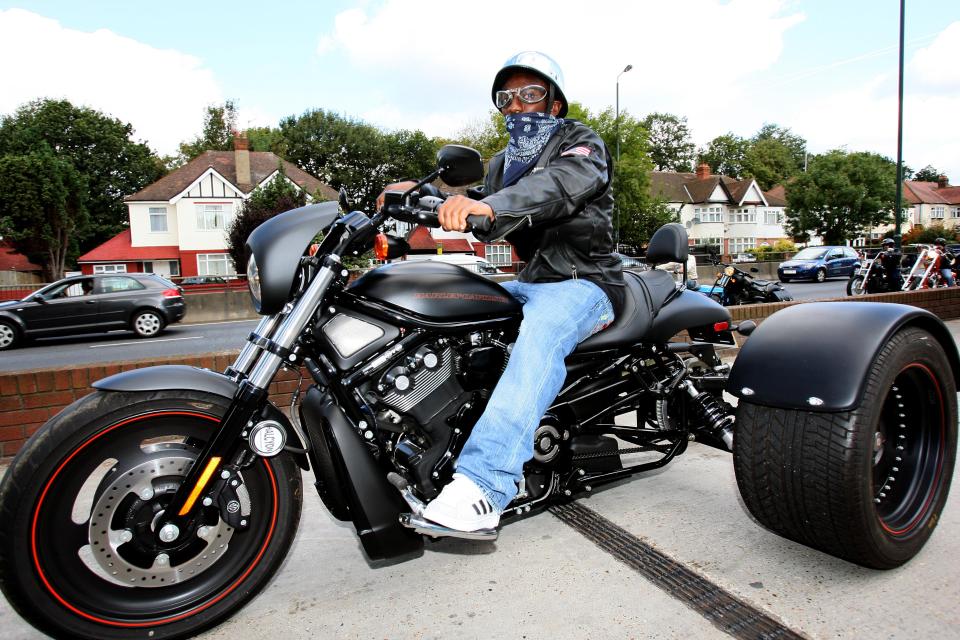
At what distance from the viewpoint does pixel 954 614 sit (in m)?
2.16

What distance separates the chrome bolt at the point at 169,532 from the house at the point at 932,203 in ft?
313

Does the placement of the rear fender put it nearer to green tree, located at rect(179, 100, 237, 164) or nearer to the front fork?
the front fork

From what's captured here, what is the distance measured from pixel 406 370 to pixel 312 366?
0.34 meters

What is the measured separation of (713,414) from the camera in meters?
3.09

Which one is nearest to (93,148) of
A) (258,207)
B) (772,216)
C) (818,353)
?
(258,207)

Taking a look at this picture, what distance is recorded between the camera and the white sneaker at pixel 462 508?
7.23ft

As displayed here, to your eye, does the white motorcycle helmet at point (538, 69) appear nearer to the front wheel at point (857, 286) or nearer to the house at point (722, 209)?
the front wheel at point (857, 286)

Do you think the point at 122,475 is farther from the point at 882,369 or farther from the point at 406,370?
the point at 882,369

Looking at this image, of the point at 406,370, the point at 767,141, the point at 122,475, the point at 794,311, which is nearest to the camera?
the point at 122,475

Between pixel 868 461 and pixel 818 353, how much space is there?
419mm

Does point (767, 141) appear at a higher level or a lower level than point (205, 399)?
higher

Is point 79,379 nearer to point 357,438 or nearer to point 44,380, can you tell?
point 44,380

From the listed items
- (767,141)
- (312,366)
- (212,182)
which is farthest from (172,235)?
(767,141)

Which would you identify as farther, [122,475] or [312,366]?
[312,366]
